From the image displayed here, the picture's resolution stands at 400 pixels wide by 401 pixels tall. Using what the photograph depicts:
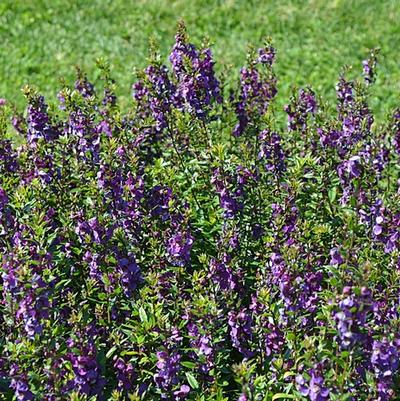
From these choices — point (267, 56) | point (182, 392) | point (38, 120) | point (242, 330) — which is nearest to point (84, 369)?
point (182, 392)

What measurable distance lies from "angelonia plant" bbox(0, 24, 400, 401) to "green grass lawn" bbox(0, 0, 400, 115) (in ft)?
12.4

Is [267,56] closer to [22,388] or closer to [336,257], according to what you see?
[336,257]

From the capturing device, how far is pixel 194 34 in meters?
8.90

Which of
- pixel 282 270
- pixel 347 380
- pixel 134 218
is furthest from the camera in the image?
pixel 134 218

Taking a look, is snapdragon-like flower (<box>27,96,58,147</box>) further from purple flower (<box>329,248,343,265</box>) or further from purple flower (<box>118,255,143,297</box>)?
purple flower (<box>329,248,343,265</box>)

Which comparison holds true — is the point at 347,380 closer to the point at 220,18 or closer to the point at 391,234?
the point at 391,234

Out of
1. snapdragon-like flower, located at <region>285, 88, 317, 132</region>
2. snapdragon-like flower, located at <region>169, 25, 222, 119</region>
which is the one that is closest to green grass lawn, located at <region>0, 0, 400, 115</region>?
snapdragon-like flower, located at <region>285, 88, 317, 132</region>

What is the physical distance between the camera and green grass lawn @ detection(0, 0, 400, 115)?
26.9ft

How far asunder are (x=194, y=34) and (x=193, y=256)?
5.61m

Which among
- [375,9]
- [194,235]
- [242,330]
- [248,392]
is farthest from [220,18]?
[248,392]

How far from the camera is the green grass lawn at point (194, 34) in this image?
26.9 ft

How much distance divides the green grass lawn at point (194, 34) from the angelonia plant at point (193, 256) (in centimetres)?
379

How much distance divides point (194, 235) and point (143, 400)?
91 centimetres

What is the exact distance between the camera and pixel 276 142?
3.93 m
